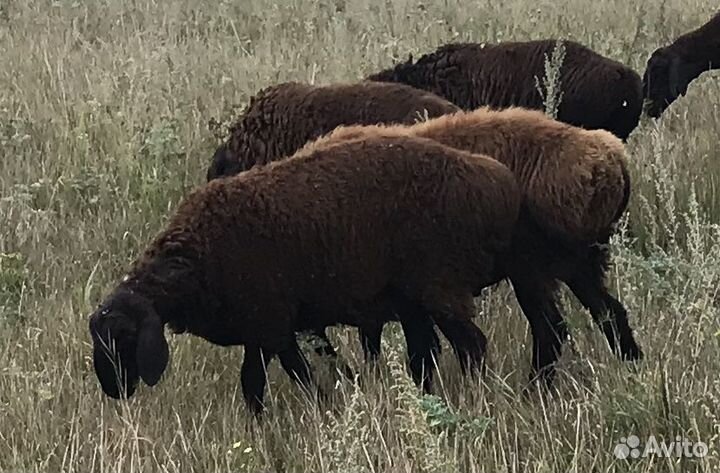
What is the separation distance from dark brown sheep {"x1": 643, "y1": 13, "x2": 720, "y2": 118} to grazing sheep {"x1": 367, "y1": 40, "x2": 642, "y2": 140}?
70 cm

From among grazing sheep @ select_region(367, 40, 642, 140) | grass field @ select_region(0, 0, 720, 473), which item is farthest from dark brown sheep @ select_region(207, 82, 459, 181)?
grazing sheep @ select_region(367, 40, 642, 140)

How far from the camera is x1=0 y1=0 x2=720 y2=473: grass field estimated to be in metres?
3.96

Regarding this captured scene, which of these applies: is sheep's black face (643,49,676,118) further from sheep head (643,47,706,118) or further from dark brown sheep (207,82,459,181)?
dark brown sheep (207,82,459,181)

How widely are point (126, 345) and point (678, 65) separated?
219 inches

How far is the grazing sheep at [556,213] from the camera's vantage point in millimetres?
5008

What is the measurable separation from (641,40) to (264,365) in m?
7.41

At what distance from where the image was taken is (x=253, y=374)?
16.4 feet

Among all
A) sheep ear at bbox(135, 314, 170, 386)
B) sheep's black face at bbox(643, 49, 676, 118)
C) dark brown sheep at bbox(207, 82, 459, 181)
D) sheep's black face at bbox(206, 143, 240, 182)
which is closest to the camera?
sheep ear at bbox(135, 314, 170, 386)

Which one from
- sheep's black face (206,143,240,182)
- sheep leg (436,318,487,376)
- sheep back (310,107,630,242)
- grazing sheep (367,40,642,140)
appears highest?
sheep back (310,107,630,242)

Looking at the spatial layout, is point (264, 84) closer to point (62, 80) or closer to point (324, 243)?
point (62, 80)

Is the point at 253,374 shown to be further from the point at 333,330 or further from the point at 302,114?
the point at 302,114

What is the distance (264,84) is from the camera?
9.96 meters

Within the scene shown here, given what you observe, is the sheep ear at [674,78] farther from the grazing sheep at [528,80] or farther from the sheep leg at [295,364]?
the sheep leg at [295,364]

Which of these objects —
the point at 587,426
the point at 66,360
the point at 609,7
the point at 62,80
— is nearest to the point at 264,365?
the point at 66,360
